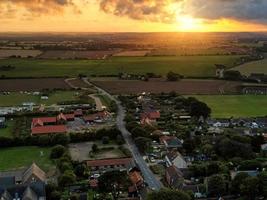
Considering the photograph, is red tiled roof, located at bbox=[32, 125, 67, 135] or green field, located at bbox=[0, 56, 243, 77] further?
green field, located at bbox=[0, 56, 243, 77]

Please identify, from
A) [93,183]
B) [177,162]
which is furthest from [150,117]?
[93,183]

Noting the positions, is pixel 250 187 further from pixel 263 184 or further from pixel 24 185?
pixel 24 185

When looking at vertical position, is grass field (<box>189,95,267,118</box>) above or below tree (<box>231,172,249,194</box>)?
below

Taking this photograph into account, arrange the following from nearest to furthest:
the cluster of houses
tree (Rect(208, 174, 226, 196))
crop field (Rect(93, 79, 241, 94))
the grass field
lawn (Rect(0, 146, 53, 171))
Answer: tree (Rect(208, 174, 226, 196)), lawn (Rect(0, 146, 53, 171)), the cluster of houses, the grass field, crop field (Rect(93, 79, 241, 94))

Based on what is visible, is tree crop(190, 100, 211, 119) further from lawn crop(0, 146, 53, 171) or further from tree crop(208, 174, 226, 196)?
tree crop(208, 174, 226, 196)

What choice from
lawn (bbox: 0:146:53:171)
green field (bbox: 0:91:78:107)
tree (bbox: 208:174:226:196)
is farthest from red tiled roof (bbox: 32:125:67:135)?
tree (bbox: 208:174:226:196)

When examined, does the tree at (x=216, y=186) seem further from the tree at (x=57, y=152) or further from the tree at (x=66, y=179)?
the tree at (x=57, y=152)

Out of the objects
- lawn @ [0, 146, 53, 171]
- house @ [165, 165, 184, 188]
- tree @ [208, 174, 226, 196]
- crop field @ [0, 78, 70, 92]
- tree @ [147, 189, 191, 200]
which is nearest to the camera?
tree @ [147, 189, 191, 200]
